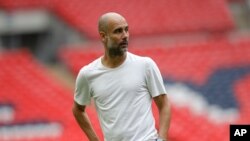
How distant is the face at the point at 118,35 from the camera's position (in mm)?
4371

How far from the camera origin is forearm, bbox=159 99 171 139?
4.35 meters

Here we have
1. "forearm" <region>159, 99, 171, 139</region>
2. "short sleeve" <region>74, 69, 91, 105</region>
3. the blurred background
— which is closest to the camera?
"forearm" <region>159, 99, 171, 139</region>

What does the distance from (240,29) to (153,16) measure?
2506 millimetres

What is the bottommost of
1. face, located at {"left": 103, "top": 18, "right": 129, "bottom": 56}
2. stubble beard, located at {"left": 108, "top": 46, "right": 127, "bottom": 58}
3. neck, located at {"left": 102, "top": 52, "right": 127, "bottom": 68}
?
neck, located at {"left": 102, "top": 52, "right": 127, "bottom": 68}

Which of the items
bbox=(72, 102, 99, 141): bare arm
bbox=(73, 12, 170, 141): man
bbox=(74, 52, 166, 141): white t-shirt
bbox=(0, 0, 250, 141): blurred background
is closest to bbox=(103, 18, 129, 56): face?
bbox=(73, 12, 170, 141): man

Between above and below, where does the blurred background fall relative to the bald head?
above

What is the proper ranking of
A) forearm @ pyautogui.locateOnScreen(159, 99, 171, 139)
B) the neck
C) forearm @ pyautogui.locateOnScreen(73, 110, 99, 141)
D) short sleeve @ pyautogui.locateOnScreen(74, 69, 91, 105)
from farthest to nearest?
forearm @ pyautogui.locateOnScreen(73, 110, 99, 141)
short sleeve @ pyautogui.locateOnScreen(74, 69, 91, 105)
the neck
forearm @ pyautogui.locateOnScreen(159, 99, 171, 139)

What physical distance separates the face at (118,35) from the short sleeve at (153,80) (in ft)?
0.53

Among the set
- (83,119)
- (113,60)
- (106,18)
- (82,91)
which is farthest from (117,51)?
(83,119)

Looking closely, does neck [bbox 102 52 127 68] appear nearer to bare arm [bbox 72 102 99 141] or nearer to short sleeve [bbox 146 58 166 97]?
short sleeve [bbox 146 58 166 97]

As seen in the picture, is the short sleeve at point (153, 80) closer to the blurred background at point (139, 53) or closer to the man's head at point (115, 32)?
the man's head at point (115, 32)

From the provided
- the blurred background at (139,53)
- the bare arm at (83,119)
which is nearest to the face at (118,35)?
the bare arm at (83,119)

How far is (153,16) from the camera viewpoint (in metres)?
14.6

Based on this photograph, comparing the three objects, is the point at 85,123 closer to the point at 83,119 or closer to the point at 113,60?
the point at 83,119
